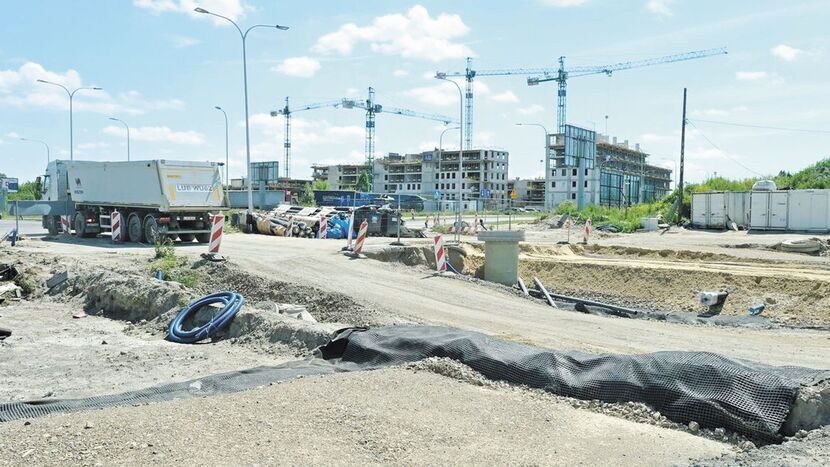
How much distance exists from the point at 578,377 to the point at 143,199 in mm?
20572

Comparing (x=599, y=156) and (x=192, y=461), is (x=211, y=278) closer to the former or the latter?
(x=192, y=461)

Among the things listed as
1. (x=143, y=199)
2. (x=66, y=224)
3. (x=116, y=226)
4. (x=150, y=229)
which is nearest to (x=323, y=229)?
(x=150, y=229)

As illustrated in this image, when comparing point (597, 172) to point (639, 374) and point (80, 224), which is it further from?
point (639, 374)

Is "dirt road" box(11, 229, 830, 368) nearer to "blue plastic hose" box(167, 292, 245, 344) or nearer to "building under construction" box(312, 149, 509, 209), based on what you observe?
"blue plastic hose" box(167, 292, 245, 344)

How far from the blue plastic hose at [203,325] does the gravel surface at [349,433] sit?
13.7 ft

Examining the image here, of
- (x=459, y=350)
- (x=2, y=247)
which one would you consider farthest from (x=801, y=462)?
(x=2, y=247)

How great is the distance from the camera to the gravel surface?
16.3 ft

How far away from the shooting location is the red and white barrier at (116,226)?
81.4 feet

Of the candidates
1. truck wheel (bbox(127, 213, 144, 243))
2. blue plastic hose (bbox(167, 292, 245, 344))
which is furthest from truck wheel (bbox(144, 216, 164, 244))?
blue plastic hose (bbox(167, 292, 245, 344))

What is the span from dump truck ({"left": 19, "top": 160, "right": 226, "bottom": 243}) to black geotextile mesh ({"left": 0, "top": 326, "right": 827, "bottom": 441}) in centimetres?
1573

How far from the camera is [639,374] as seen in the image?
6531 millimetres

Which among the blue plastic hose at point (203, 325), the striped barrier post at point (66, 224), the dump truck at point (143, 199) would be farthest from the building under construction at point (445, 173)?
the blue plastic hose at point (203, 325)

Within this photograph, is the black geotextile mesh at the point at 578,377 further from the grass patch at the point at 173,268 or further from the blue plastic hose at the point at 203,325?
the grass patch at the point at 173,268

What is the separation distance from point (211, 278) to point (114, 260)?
154 inches
